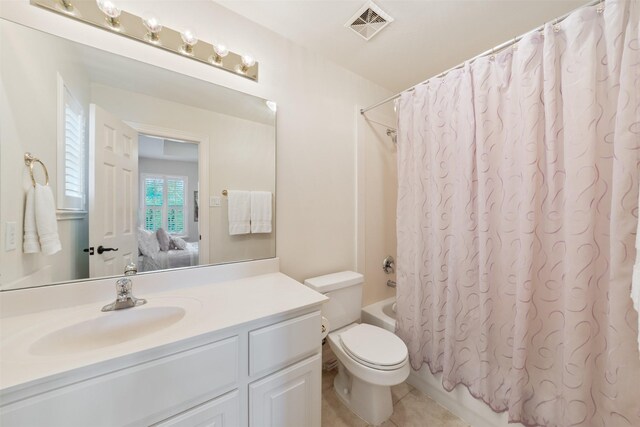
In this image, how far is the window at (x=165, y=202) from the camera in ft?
3.67

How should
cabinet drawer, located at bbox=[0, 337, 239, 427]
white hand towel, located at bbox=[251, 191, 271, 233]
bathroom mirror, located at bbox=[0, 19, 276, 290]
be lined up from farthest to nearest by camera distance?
white hand towel, located at bbox=[251, 191, 271, 233]
bathroom mirror, located at bbox=[0, 19, 276, 290]
cabinet drawer, located at bbox=[0, 337, 239, 427]

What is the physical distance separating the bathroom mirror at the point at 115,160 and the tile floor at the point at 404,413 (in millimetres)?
1036

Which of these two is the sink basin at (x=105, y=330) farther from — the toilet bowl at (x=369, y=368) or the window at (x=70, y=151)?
the toilet bowl at (x=369, y=368)

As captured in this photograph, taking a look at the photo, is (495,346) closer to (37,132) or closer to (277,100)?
(277,100)

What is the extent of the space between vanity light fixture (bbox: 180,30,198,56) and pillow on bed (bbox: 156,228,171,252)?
3.04 feet

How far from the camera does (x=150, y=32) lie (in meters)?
1.10

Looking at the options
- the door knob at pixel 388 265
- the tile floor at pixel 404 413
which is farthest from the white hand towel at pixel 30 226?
the door knob at pixel 388 265

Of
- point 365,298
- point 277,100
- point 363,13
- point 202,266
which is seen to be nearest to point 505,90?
point 363,13

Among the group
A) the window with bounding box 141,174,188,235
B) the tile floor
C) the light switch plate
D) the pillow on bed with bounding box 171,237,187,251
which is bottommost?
the tile floor

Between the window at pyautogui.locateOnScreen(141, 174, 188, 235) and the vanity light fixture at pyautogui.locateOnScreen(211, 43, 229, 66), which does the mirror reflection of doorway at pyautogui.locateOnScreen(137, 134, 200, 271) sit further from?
the vanity light fixture at pyautogui.locateOnScreen(211, 43, 229, 66)

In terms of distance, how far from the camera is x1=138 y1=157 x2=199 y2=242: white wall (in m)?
1.11

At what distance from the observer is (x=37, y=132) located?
89 cm

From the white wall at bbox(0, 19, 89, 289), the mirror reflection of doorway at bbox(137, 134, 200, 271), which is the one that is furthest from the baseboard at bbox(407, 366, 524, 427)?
the white wall at bbox(0, 19, 89, 289)

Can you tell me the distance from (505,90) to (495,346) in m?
1.32
